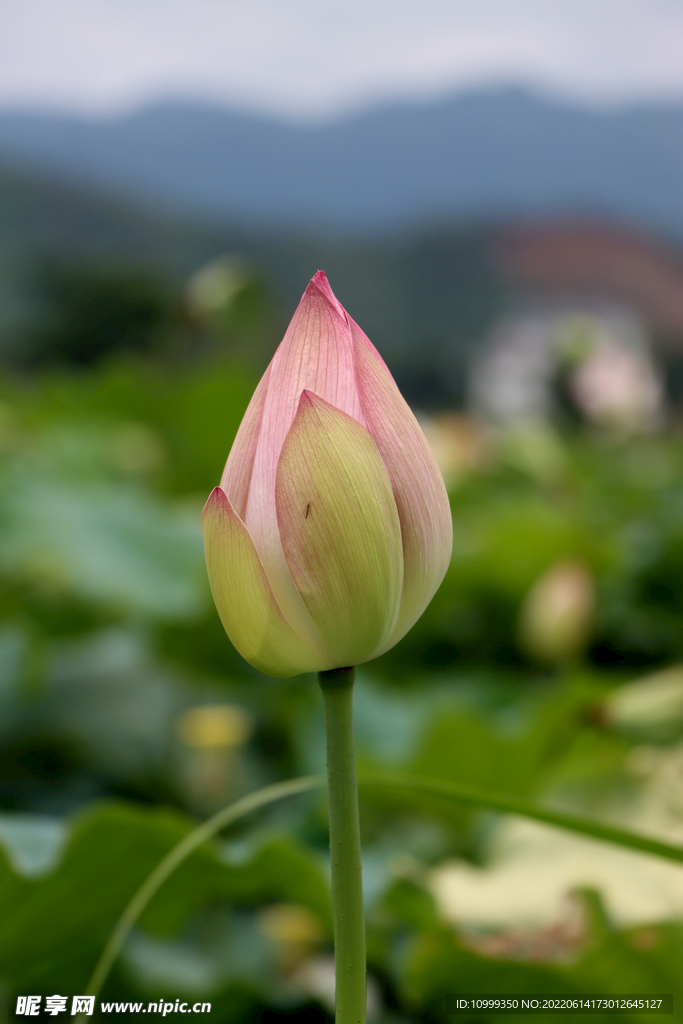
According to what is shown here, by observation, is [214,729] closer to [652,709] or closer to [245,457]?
[652,709]

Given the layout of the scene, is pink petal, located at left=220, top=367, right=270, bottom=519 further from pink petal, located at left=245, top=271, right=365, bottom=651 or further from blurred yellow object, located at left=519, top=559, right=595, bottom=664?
blurred yellow object, located at left=519, top=559, right=595, bottom=664

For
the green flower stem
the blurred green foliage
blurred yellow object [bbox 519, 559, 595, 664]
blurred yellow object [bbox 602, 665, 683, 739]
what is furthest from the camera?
blurred yellow object [bbox 519, 559, 595, 664]

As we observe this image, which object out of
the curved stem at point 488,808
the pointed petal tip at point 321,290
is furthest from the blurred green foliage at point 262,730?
the pointed petal tip at point 321,290

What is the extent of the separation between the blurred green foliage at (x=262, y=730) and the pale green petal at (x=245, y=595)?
175 mm

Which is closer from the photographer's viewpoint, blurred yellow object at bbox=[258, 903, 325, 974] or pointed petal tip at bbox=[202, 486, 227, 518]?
pointed petal tip at bbox=[202, 486, 227, 518]

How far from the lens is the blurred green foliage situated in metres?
0.32

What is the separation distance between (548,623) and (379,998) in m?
0.38

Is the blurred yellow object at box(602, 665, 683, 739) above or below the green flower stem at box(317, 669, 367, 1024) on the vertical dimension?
below

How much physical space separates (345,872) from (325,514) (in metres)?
0.05

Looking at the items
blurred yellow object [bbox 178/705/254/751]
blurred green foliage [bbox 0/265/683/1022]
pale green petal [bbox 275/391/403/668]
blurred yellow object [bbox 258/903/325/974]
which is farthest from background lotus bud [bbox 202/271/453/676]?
blurred yellow object [bbox 178/705/254/751]

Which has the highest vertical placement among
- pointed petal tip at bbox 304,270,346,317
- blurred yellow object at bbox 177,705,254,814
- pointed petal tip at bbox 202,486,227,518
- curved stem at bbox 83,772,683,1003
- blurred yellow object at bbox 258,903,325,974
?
pointed petal tip at bbox 304,270,346,317

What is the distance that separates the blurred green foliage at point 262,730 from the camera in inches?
12.5

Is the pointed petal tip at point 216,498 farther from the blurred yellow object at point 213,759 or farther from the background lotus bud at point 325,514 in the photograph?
the blurred yellow object at point 213,759

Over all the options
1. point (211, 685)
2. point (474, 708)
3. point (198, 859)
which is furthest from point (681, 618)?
point (198, 859)
